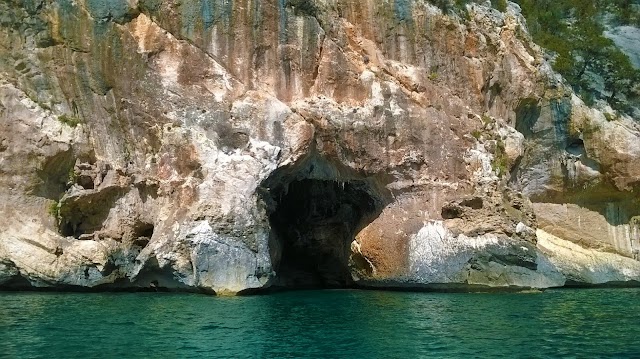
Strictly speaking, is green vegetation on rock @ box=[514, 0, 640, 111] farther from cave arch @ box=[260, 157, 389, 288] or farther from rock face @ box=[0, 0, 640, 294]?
cave arch @ box=[260, 157, 389, 288]

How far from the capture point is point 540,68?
32688 millimetres

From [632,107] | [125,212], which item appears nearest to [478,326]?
[125,212]

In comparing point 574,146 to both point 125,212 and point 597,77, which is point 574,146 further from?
point 125,212

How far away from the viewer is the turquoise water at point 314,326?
14469 mm

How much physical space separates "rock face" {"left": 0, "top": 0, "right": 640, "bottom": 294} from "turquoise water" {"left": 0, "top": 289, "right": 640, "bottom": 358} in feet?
5.69

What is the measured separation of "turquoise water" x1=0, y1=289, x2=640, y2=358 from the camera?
47.5 feet

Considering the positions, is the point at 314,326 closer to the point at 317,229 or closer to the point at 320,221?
the point at 317,229

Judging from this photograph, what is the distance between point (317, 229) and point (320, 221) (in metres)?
0.37

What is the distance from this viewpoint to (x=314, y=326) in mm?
17828

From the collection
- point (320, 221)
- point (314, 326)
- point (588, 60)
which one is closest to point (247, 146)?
point (320, 221)

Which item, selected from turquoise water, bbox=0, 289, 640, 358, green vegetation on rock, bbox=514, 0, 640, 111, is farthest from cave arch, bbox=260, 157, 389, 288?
green vegetation on rock, bbox=514, 0, 640, 111

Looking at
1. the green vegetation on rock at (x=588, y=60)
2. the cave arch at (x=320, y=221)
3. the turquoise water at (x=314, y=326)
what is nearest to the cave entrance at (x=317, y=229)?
the cave arch at (x=320, y=221)

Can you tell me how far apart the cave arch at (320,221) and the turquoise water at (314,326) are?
5641 millimetres

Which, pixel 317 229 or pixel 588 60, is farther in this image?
pixel 588 60
